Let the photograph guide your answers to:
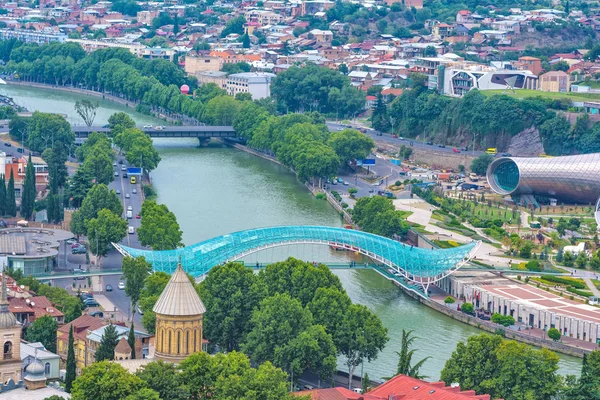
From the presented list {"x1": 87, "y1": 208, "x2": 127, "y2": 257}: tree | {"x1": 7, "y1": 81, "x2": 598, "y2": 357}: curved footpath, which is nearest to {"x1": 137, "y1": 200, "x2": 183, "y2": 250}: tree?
{"x1": 87, "y1": 208, "x2": 127, "y2": 257}: tree

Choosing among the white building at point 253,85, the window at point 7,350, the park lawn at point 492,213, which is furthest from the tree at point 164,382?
the white building at point 253,85

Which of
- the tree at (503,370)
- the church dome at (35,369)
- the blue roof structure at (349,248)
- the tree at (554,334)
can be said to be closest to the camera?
the church dome at (35,369)

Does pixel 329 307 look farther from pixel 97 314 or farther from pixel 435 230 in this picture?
pixel 435 230

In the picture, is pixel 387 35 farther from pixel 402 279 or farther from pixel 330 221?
pixel 402 279

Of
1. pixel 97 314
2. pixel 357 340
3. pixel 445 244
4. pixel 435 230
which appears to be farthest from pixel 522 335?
pixel 435 230

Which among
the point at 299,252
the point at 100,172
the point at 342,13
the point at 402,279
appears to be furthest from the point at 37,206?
the point at 342,13

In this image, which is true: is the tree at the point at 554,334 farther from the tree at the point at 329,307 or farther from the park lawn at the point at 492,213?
the park lawn at the point at 492,213
